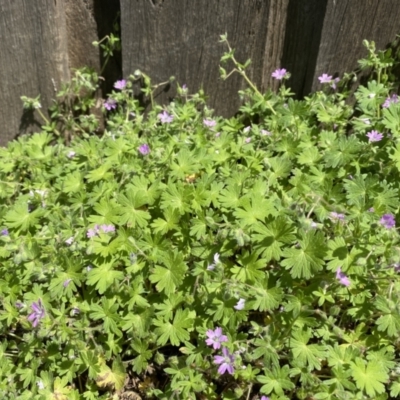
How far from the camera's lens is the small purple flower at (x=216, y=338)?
1886mm

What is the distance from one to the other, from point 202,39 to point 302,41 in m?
0.51

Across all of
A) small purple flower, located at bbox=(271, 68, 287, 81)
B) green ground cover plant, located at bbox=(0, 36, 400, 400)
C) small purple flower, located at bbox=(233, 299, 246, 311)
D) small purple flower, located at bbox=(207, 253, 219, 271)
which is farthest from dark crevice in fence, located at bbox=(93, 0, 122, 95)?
small purple flower, located at bbox=(233, 299, 246, 311)

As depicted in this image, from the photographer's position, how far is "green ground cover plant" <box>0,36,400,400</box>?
1867 millimetres

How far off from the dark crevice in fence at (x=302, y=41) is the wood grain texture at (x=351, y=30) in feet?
0.13

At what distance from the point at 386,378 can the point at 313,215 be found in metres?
0.67

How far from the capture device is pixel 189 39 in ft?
8.59

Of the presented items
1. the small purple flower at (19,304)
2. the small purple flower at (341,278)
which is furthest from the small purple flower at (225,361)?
the small purple flower at (19,304)

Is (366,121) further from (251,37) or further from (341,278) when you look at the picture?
(341,278)

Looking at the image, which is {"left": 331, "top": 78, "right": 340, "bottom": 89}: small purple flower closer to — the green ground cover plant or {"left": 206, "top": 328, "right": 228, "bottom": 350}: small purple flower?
the green ground cover plant

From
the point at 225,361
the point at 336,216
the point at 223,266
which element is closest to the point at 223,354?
the point at 225,361

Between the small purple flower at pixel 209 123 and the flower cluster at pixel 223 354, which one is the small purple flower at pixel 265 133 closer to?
the small purple flower at pixel 209 123

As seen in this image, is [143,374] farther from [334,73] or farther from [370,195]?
[334,73]

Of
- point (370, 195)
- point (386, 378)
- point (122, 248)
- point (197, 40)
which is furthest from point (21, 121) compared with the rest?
point (386, 378)

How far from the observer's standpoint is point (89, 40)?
286 centimetres
